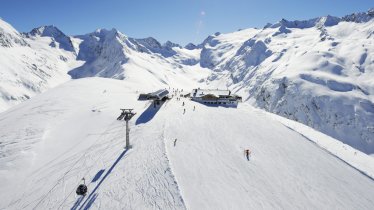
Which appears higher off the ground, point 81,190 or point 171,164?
point 171,164

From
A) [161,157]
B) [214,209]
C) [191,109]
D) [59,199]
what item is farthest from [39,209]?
[191,109]

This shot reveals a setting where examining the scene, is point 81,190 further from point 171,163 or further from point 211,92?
point 211,92

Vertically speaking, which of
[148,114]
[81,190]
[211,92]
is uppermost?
[211,92]

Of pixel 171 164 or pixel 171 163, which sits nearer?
pixel 171 164

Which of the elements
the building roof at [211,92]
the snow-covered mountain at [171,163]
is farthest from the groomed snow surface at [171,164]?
the building roof at [211,92]

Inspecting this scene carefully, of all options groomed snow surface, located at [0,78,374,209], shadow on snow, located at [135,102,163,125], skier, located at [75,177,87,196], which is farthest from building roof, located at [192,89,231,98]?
skier, located at [75,177,87,196]

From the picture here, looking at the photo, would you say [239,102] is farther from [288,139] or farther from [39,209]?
[39,209]

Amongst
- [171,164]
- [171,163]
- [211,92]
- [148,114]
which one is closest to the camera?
[171,164]

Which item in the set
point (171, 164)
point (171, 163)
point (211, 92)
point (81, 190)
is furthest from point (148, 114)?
point (81, 190)
